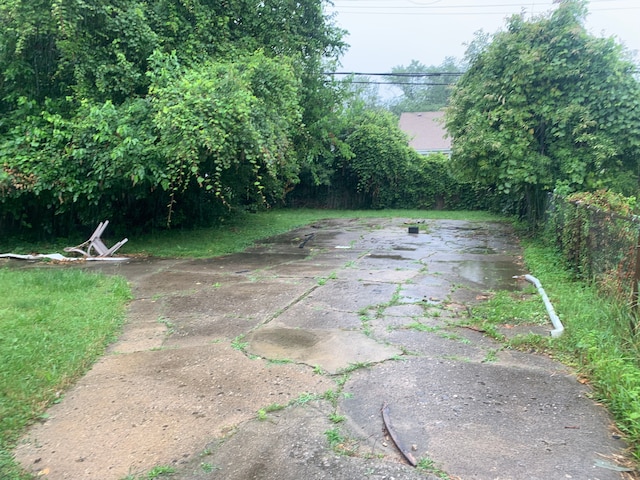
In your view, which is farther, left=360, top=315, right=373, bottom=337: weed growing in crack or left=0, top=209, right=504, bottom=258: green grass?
left=0, top=209, right=504, bottom=258: green grass

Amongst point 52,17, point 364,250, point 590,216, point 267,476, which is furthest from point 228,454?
point 52,17

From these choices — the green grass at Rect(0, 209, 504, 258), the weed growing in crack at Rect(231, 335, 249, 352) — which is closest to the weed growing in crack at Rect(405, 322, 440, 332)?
Answer: the weed growing in crack at Rect(231, 335, 249, 352)

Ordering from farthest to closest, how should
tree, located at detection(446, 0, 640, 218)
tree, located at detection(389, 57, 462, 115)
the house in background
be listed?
tree, located at detection(389, 57, 462, 115) < the house in background < tree, located at detection(446, 0, 640, 218)

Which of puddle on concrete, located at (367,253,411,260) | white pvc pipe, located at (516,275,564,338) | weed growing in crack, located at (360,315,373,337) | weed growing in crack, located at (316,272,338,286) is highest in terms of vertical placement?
white pvc pipe, located at (516,275,564,338)

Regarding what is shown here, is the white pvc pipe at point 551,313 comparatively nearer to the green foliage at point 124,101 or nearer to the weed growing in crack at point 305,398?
the weed growing in crack at point 305,398

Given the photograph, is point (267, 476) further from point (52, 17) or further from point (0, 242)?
point (0, 242)

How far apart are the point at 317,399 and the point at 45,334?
106 inches

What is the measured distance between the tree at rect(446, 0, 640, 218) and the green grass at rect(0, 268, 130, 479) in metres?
7.71

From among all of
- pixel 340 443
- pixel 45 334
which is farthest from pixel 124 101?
pixel 340 443

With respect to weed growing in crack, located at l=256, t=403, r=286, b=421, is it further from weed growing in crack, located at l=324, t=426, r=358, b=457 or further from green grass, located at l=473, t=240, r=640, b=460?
green grass, located at l=473, t=240, r=640, b=460

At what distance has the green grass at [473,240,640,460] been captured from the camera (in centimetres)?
301

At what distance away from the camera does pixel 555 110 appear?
977 centimetres

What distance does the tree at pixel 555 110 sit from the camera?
924 cm

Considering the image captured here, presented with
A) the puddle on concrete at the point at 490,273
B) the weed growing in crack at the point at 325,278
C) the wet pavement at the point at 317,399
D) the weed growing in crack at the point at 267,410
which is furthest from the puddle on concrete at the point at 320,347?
the puddle on concrete at the point at 490,273
